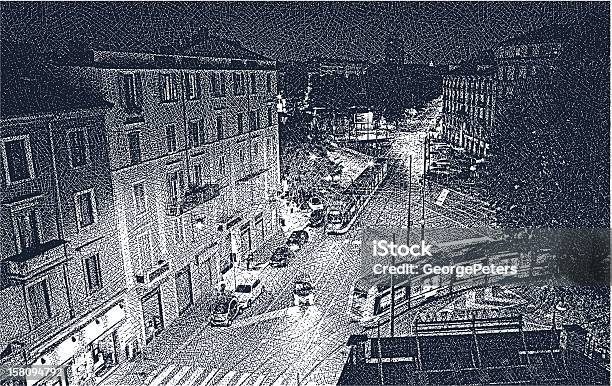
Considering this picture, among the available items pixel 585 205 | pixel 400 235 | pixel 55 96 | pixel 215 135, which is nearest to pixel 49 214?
pixel 55 96

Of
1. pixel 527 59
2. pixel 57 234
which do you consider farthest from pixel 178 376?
pixel 527 59

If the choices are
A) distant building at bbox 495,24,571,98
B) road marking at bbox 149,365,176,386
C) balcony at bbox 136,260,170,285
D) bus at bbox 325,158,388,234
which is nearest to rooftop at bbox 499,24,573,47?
distant building at bbox 495,24,571,98

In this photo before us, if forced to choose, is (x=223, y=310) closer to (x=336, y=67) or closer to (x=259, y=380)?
(x=259, y=380)

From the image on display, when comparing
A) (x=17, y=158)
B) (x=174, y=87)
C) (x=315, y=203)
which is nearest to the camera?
(x=17, y=158)

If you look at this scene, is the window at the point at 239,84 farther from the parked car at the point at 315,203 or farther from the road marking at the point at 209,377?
the road marking at the point at 209,377

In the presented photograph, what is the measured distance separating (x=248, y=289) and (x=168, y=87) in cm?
92

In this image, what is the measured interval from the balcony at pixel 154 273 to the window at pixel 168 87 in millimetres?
689

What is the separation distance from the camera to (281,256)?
2.37m

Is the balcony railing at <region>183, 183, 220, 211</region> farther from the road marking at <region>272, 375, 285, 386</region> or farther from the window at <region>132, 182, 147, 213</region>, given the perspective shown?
the road marking at <region>272, 375, 285, 386</region>

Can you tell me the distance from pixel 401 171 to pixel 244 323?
3.13 feet

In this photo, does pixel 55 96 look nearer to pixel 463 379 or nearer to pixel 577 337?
pixel 463 379

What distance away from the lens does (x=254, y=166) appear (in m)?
2.29

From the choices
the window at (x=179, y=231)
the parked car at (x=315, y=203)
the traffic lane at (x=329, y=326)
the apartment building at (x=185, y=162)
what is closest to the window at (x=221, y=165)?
the apartment building at (x=185, y=162)

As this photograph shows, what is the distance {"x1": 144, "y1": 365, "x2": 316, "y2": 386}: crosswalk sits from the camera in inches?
90.5
